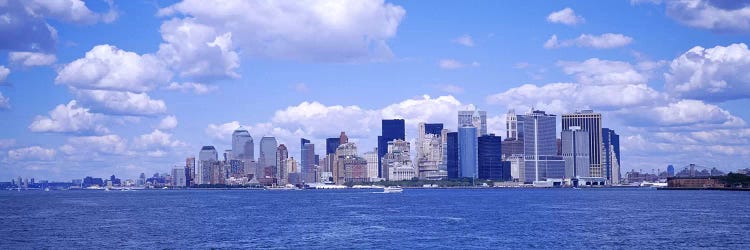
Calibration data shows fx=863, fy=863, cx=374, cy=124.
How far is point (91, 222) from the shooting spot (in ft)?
379

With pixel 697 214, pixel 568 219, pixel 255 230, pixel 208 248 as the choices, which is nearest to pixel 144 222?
pixel 255 230

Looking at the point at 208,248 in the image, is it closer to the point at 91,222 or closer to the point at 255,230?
the point at 255,230

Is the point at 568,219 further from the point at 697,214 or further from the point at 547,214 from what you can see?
the point at 697,214

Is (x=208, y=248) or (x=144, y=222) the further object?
(x=144, y=222)

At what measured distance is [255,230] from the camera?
100312 mm

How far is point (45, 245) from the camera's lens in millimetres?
82750

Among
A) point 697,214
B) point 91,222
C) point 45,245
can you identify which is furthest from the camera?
point 697,214

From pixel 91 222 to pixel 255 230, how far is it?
28508mm

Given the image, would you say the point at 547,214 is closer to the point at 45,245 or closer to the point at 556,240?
the point at 556,240

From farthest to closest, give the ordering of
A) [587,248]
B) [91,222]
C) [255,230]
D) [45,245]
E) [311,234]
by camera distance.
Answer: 1. [91,222]
2. [255,230]
3. [311,234]
4. [45,245]
5. [587,248]

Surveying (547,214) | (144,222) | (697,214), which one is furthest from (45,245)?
(697,214)

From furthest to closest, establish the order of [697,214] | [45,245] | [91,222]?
[697,214], [91,222], [45,245]

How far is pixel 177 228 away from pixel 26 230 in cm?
1751

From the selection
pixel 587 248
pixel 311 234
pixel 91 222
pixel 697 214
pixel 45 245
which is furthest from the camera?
pixel 697 214
